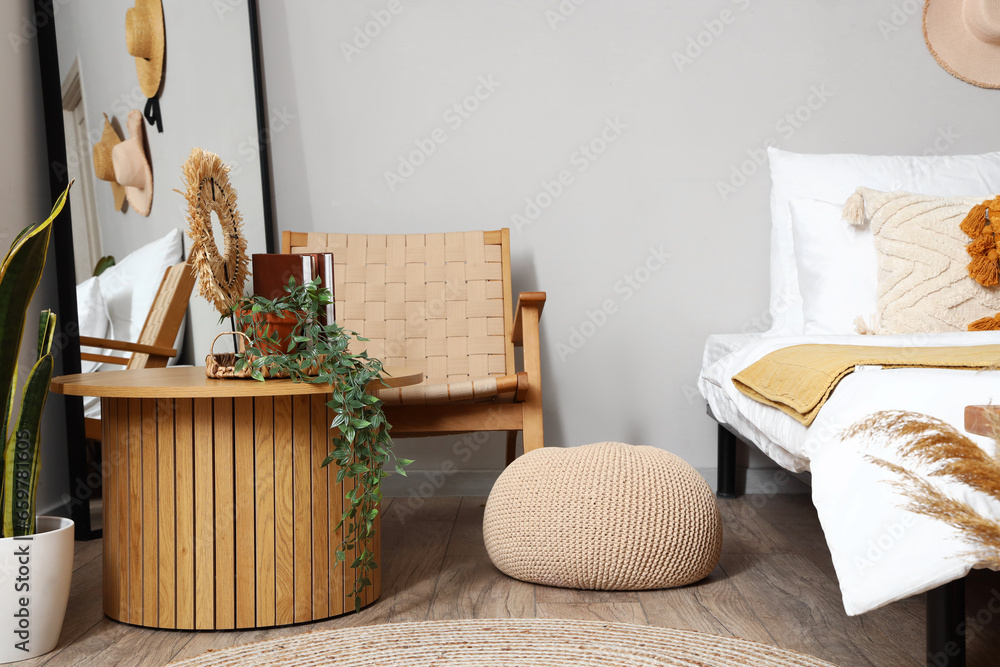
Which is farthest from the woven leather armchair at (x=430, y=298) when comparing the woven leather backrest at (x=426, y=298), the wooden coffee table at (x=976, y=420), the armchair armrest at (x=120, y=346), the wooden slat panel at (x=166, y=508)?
the wooden coffee table at (x=976, y=420)

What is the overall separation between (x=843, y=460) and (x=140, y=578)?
110 cm

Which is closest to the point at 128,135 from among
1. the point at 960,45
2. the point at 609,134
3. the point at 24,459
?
the point at 24,459

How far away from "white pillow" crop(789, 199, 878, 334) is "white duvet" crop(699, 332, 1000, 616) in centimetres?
83

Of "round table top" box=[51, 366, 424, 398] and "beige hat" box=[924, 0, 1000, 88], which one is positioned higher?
"beige hat" box=[924, 0, 1000, 88]

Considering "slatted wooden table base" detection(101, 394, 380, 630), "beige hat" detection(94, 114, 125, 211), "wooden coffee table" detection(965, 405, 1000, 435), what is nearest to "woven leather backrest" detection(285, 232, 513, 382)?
"beige hat" detection(94, 114, 125, 211)

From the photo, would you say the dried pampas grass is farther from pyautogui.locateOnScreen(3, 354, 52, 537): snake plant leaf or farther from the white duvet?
pyautogui.locateOnScreen(3, 354, 52, 537): snake plant leaf

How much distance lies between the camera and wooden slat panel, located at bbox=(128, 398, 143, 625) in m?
1.23

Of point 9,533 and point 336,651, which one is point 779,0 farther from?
point 9,533

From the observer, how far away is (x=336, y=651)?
1118 mm

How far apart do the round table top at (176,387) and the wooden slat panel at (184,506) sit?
64 mm

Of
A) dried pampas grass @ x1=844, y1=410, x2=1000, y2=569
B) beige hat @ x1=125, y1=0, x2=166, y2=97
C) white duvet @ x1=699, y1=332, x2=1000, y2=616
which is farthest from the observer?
beige hat @ x1=125, y1=0, x2=166, y2=97

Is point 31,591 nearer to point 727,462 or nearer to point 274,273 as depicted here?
point 274,273

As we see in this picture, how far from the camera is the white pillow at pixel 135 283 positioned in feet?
5.99

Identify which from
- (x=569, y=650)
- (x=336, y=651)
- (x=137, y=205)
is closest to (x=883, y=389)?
(x=569, y=650)
